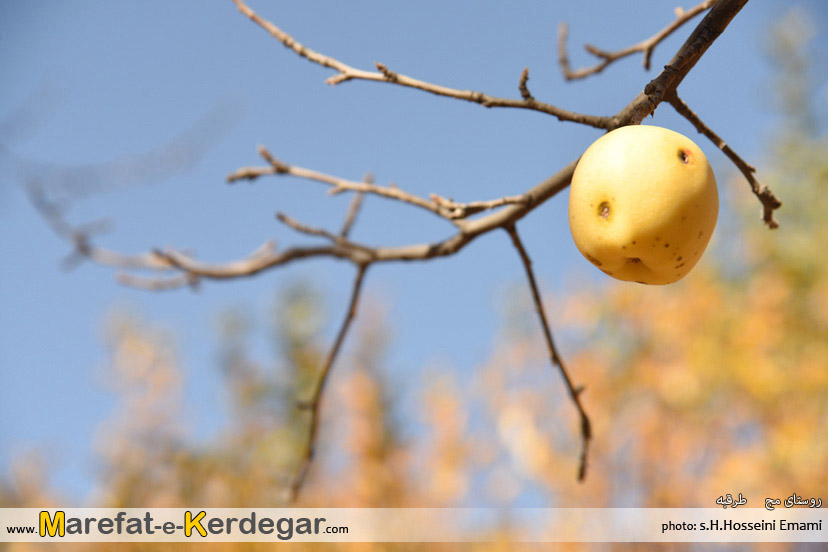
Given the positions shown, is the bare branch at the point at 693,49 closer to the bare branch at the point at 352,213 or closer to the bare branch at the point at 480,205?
the bare branch at the point at 480,205

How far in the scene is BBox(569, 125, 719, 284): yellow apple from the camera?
32.4 inches

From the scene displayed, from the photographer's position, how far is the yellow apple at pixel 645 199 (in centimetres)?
82

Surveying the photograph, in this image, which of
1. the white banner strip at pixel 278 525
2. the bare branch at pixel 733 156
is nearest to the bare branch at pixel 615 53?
the bare branch at pixel 733 156

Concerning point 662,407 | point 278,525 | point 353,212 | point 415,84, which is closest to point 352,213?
point 353,212

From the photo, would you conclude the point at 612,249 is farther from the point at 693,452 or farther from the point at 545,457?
the point at 545,457

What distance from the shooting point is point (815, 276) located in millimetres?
5918

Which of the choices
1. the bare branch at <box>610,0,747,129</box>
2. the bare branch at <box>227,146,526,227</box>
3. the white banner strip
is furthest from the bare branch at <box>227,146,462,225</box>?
the white banner strip

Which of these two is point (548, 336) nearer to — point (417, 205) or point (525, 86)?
point (417, 205)

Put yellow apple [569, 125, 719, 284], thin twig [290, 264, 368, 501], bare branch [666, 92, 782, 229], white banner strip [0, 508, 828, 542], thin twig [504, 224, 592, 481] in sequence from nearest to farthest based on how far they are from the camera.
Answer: yellow apple [569, 125, 719, 284] < bare branch [666, 92, 782, 229] < thin twig [504, 224, 592, 481] < thin twig [290, 264, 368, 501] < white banner strip [0, 508, 828, 542]

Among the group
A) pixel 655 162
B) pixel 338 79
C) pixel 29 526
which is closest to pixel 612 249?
pixel 655 162

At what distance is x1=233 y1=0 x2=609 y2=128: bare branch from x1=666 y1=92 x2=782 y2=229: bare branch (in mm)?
118

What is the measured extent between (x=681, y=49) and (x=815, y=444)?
427 cm

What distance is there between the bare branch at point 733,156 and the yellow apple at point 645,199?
9 centimetres

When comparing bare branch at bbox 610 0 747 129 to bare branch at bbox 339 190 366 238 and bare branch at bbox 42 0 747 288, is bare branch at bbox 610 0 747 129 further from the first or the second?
bare branch at bbox 339 190 366 238
